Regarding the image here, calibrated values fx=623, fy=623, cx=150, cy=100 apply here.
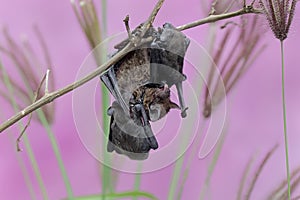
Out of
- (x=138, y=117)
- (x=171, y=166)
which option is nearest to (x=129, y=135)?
(x=138, y=117)

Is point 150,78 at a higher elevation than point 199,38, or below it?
below

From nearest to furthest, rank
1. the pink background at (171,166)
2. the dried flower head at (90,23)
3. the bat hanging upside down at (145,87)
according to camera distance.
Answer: the bat hanging upside down at (145,87) → the dried flower head at (90,23) → the pink background at (171,166)

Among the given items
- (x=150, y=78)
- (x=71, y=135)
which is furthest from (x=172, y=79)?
(x=71, y=135)

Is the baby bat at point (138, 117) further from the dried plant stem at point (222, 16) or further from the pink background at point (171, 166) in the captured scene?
the pink background at point (171, 166)

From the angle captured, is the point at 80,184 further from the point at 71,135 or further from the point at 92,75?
the point at 92,75

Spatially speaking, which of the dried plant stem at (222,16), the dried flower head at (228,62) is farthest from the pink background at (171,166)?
the dried plant stem at (222,16)

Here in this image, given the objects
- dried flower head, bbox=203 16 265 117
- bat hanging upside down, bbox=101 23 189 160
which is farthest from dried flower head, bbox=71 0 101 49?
bat hanging upside down, bbox=101 23 189 160
